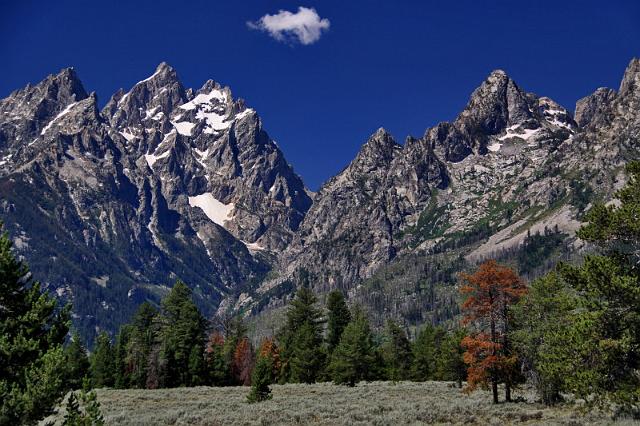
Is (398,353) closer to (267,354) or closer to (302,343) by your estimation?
(302,343)

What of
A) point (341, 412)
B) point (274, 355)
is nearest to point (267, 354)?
point (274, 355)

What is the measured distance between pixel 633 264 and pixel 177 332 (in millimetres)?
57834

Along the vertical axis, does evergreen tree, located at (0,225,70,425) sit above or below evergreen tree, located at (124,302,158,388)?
below

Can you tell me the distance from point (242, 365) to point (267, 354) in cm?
1175

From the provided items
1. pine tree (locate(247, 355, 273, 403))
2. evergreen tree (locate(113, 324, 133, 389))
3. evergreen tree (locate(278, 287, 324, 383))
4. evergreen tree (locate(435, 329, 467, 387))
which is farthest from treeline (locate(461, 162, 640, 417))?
evergreen tree (locate(113, 324, 133, 389))

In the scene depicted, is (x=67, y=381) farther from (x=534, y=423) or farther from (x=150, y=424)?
(x=534, y=423)

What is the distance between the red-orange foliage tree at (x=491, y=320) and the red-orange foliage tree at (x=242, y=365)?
52457 mm

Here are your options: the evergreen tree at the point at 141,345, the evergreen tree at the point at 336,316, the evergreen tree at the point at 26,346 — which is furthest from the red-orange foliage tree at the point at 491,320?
the evergreen tree at the point at 336,316

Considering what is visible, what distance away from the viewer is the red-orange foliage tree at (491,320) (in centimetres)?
4156

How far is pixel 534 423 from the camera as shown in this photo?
3253 cm

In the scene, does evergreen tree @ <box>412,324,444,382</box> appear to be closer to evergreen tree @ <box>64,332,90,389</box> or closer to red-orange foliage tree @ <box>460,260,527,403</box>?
red-orange foliage tree @ <box>460,260,527,403</box>

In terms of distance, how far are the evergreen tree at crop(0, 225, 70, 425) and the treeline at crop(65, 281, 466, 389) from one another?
45103 mm

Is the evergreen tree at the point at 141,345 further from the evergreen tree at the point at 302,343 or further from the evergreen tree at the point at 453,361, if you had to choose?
the evergreen tree at the point at 453,361

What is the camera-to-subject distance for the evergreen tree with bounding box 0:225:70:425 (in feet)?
63.3
